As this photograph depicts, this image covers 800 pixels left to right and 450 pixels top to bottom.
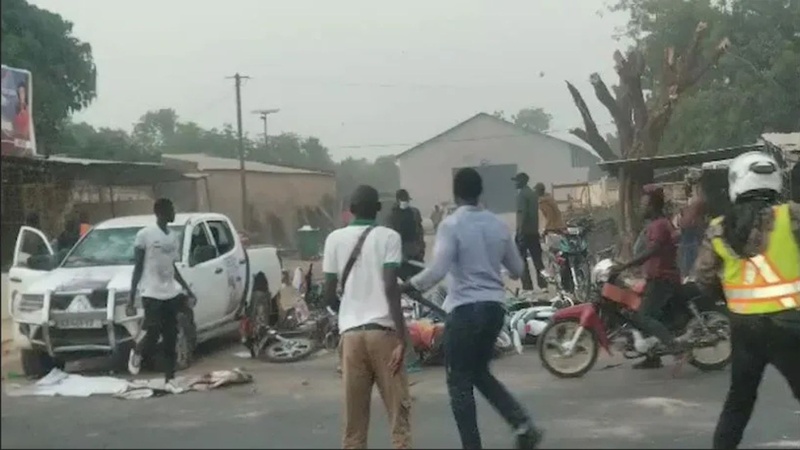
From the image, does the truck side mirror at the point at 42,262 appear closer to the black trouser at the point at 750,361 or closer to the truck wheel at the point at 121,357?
the truck wheel at the point at 121,357

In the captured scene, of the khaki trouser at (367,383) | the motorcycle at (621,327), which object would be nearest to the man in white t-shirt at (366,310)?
the khaki trouser at (367,383)

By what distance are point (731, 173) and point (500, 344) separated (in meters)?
1.82

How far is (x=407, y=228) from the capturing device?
4.48m

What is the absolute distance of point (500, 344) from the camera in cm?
591

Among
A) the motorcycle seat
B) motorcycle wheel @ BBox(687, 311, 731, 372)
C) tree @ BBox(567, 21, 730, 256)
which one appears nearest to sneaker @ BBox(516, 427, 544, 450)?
tree @ BBox(567, 21, 730, 256)

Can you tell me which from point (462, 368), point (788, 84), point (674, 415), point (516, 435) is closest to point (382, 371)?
point (462, 368)

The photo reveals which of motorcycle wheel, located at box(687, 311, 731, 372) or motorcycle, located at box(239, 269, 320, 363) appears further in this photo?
motorcycle wheel, located at box(687, 311, 731, 372)

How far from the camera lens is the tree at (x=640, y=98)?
4.98 meters

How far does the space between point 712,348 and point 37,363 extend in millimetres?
4165

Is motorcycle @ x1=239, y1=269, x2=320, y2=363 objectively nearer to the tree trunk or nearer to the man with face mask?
the man with face mask

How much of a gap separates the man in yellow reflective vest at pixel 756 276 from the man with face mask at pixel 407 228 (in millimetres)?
1059

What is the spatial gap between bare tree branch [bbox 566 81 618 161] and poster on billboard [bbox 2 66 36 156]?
2216 millimetres

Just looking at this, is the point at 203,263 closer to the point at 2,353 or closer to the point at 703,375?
the point at 2,353

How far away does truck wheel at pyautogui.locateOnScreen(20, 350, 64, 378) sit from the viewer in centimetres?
385
